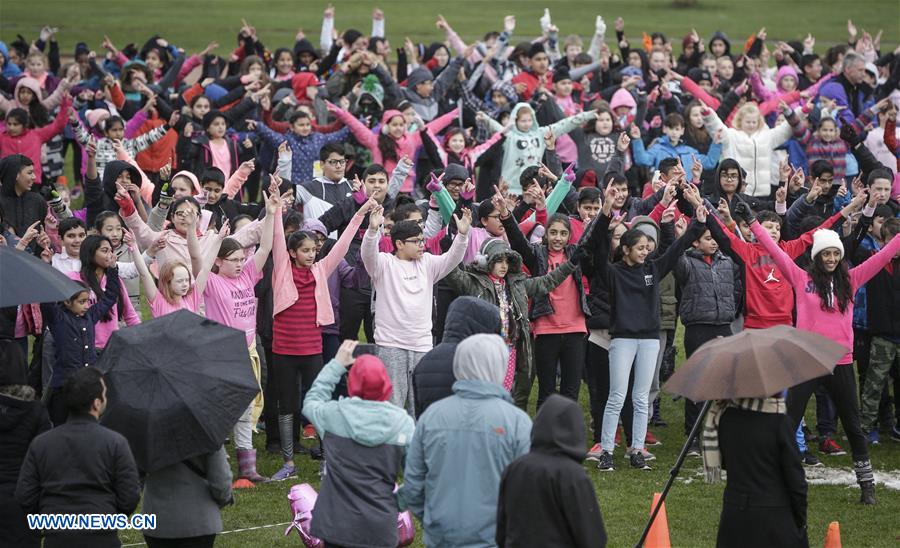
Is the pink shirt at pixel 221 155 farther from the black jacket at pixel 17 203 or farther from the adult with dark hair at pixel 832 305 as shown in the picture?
the adult with dark hair at pixel 832 305

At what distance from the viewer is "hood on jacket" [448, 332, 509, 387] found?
23.8 feet

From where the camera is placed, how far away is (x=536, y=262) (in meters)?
12.0

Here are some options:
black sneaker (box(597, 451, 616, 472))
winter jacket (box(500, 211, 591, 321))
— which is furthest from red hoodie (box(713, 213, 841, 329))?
black sneaker (box(597, 451, 616, 472))

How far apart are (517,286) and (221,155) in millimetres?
6752

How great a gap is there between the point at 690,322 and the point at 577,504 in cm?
588

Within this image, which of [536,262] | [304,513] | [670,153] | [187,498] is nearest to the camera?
[187,498]

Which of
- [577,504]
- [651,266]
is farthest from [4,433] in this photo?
[651,266]

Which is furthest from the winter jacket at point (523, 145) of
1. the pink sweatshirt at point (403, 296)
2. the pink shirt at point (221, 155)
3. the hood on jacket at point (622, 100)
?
the pink sweatshirt at point (403, 296)

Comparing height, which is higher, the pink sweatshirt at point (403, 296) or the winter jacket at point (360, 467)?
the pink sweatshirt at point (403, 296)

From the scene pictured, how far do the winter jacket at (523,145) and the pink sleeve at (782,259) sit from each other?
6.19 metres

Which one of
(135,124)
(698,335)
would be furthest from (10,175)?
(698,335)

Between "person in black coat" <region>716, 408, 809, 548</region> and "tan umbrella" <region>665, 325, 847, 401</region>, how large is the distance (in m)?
0.24

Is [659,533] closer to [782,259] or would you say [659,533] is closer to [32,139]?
[782,259]

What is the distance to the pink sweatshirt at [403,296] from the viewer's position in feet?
36.5
